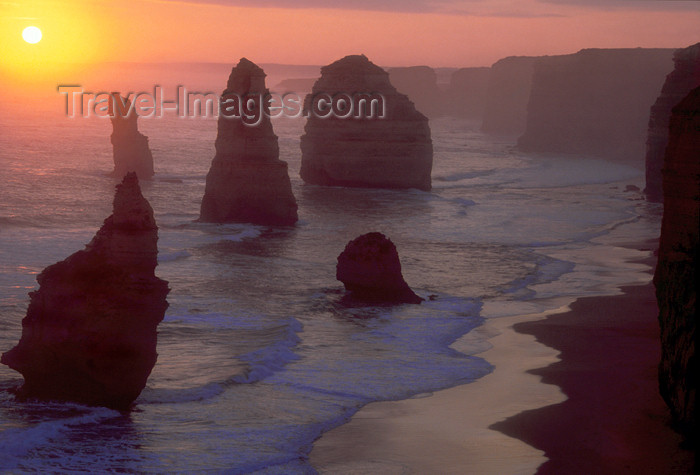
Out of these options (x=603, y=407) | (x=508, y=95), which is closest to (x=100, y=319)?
(x=603, y=407)

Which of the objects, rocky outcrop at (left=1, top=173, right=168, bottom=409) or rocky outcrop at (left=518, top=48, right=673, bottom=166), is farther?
rocky outcrop at (left=518, top=48, right=673, bottom=166)

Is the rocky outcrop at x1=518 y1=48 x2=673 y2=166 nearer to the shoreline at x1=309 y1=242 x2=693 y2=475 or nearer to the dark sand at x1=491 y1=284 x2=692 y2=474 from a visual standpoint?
the dark sand at x1=491 y1=284 x2=692 y2=474

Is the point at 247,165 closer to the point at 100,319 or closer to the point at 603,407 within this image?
the point at 100,319

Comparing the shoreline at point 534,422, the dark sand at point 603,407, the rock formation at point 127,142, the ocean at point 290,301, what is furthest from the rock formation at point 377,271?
the rock formation at point 127,142

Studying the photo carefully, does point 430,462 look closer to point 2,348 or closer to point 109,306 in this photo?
point 109,306

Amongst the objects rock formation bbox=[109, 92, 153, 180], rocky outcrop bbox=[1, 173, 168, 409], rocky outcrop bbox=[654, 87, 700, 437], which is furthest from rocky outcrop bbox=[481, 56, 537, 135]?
rocky outcrop bbox=[1, 173, 168, 409]

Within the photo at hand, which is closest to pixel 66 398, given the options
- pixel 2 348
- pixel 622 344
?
pixel 2 348

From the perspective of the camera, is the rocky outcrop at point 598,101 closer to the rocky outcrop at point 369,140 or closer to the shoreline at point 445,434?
the rocky outcrop at point 369,140

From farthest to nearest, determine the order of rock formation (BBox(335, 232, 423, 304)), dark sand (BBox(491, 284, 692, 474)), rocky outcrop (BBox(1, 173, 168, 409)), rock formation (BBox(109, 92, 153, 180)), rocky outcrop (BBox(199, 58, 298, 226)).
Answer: rock formation (BBox(109, 92, 153, 180)) → rocky outcrop (BBox(199, 58, 298, 226)) → rock formation (BBox(335, 232, 423, 304)) → rocky outcrop (BBox(1, 173, 168, 409)) → dark sand (BBox(491, 284, 692, 474))
